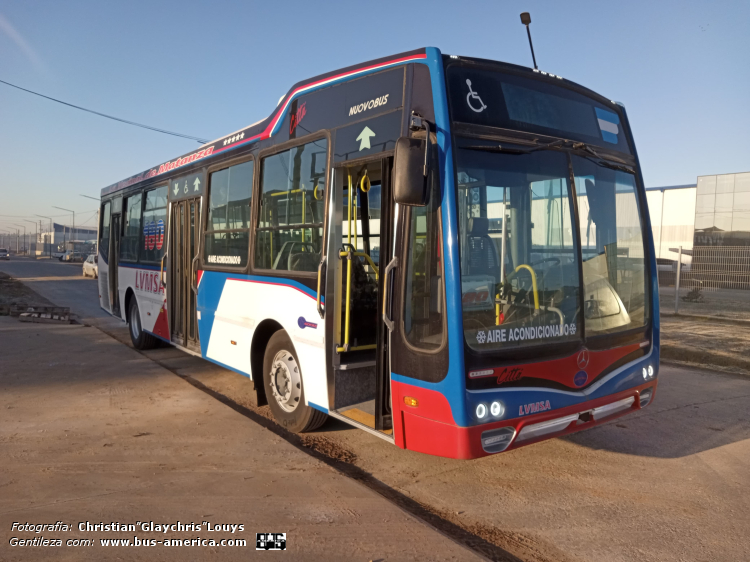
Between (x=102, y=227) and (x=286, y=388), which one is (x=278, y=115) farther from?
(x=102, y=227)

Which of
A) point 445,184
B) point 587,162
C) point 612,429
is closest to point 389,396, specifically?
point 445,184

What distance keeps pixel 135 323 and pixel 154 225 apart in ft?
6.79

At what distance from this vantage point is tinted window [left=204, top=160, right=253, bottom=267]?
6340mm

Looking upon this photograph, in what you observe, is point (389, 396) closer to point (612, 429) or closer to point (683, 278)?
point (612, 429)

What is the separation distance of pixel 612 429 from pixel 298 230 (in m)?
3.69

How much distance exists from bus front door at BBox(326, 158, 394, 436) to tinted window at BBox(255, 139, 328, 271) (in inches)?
9.2

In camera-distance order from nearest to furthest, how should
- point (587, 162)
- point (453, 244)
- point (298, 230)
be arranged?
point (453, 244) < point (587, 162) < point (298, 230)

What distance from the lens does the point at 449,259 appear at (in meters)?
3.78

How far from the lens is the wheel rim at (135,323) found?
10049 mm

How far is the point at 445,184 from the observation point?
383cm

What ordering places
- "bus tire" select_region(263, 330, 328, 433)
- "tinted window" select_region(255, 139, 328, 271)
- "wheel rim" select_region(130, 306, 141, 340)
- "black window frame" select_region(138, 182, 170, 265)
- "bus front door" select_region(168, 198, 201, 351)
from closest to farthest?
"tinted window" select_region(255, 139, 328, 271)
"bus tire" select_region(263, 330, 328, 433)
"bus front door" select_region(168, 198, 201, 351)
"black window frame" select_region(138, 182, 170, 265)
"wheel rim" select_region(130, 306, 141, 340)

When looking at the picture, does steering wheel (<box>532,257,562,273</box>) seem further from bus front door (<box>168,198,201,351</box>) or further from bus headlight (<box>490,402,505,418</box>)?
bus front door (<box>168,198,201,351</box>)

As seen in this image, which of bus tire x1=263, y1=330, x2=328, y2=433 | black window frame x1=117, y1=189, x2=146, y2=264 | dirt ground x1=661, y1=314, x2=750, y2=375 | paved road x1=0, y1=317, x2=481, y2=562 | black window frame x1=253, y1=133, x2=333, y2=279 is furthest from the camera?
black window frame x1=117, y1=189, x2=146, y2=264

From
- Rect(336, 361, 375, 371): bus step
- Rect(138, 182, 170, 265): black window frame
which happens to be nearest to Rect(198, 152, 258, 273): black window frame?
Rect(138, 182, 170, 265): black window frame
